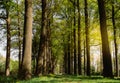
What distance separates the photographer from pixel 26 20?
1593cm

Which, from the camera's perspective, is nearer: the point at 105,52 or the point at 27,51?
the point at 27,51

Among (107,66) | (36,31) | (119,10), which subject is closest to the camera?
(107,66)

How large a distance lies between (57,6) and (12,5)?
12359mm

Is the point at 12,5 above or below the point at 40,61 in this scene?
above

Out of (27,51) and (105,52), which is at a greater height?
(27,51)

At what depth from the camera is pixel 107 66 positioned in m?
17.0

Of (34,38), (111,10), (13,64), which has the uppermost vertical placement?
(111,10)

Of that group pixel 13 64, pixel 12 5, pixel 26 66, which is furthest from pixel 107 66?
pixel 13 64

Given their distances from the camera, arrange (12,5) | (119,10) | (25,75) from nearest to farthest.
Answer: (25,75) → (12,5) → (119,10)

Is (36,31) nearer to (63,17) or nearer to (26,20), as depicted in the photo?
(63,17)

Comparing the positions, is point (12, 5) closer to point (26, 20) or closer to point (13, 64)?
point (26, 20)

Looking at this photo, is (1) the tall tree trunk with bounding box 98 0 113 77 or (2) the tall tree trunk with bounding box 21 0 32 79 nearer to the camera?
(2) the tall tree trunk with bounding box 21 0 32 79

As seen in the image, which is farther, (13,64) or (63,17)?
(13,64)

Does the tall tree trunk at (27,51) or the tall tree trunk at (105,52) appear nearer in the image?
the tall tree trunk at (27,51)
